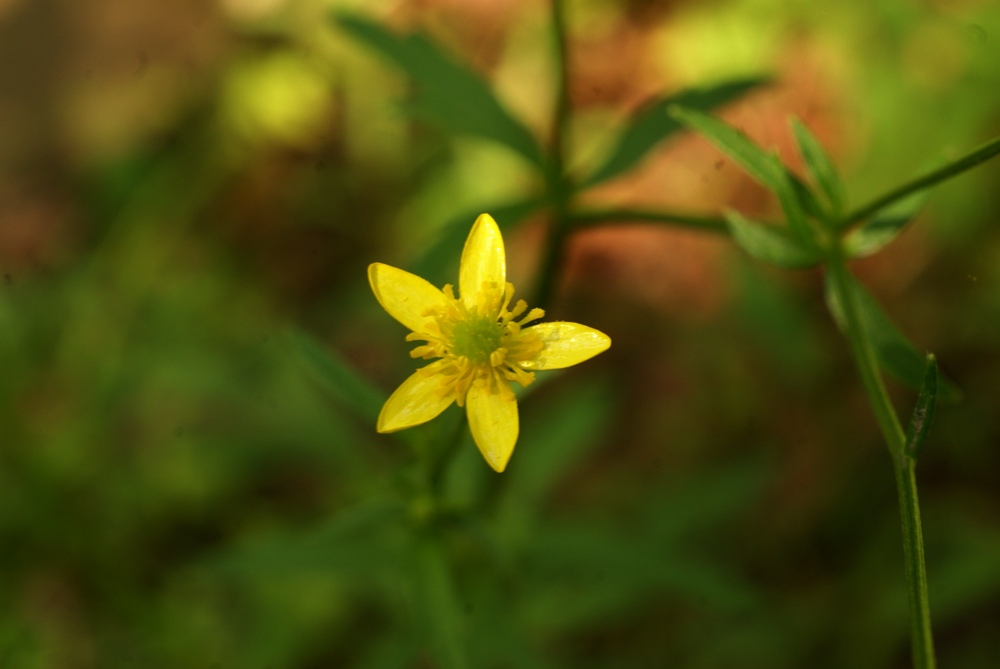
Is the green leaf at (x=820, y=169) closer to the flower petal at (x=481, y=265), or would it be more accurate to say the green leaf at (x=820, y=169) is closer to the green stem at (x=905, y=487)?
the green stem at (x=905, y=487)

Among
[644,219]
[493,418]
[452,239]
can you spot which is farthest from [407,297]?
Answer: [644,219]

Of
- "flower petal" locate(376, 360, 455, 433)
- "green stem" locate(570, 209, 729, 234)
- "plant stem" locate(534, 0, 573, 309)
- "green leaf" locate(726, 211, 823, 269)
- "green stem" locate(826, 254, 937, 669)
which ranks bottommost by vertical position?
"green stem" locate(826, 254, 937, 669)

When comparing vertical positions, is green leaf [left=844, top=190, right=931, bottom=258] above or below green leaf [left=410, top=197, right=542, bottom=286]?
below

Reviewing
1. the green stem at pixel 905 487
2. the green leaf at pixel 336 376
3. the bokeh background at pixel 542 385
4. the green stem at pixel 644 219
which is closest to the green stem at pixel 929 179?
the green stem at pixel 905 487

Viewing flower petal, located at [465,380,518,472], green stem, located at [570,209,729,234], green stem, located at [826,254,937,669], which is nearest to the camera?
green stem, located at [826,254,937,669]

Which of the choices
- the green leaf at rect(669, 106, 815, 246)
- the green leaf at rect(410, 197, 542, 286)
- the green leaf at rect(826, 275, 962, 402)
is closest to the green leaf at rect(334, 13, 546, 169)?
the green leaf at rect(410, 197, 542, 286)

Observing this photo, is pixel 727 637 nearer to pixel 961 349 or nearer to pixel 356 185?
pixel 961 349

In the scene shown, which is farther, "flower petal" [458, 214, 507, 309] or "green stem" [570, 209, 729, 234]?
"green stem" [570, 209, 729, 234]

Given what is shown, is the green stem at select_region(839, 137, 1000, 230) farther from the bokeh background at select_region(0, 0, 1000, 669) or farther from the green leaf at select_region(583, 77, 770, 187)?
the bokeh background at select_region(0, 0, 1000, 669)
